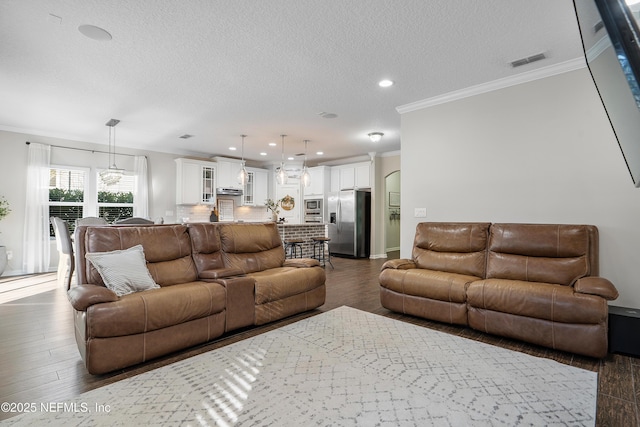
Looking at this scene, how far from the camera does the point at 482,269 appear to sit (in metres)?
3.43

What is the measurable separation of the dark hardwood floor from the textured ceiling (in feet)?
8.67

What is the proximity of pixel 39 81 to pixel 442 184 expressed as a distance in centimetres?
506

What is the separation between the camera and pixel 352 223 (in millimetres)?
7953

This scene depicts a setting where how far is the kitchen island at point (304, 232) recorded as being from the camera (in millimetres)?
6523

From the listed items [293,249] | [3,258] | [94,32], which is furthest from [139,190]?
[94,32]

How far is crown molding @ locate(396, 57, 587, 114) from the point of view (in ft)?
10.8

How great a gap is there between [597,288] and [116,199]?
7862 mm

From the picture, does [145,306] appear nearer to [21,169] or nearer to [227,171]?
[21,169]

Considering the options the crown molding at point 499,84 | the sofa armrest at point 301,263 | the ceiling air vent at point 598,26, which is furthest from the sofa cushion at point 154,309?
the crown molding at point 499,84

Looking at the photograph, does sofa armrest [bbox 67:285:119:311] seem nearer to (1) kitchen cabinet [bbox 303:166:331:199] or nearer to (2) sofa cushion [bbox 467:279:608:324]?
(2) sofa cushion [bbox 467:279:608:324]

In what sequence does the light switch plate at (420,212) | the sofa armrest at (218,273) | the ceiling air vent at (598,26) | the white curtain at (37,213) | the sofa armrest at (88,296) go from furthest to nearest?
the white curtain at (37,213), the light switch plate at (420,212), the sofa armrest at (218,273), the sofa armrest at (88,296), the ceiling air vent at (598,26)

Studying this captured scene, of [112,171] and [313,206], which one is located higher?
[112,171]

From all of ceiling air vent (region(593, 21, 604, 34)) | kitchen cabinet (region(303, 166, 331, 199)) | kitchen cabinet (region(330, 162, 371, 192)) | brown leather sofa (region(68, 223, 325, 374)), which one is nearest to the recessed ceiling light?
brown leather sofa (region(68, 223, 325, 374))

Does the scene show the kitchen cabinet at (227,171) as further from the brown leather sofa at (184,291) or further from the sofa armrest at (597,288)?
the sofa armrest at (597,288)
